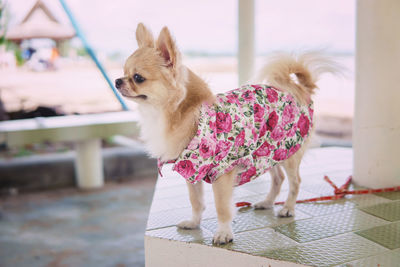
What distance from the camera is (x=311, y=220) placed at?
1.93 metres

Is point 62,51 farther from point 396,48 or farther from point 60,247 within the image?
point 396,48

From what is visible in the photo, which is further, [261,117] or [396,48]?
[396,48]

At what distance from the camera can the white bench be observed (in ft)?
15.6

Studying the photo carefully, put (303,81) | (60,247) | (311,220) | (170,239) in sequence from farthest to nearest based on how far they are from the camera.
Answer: (60,247), (303,81), (311,220), (170,239)

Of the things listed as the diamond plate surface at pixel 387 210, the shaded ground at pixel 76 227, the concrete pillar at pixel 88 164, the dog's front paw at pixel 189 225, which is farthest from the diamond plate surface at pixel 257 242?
the concrete pillar at pixel 88 164

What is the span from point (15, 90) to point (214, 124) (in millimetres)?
5031

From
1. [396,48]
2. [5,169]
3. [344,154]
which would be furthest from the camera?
[5,169]

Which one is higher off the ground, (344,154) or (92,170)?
(344,154)

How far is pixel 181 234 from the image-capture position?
1.79 meters

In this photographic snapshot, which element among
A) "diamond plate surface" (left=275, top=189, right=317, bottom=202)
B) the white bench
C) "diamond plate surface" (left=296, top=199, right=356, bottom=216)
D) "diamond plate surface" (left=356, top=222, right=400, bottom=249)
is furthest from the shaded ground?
"diamond plate surface" (left=356, top=222, right=400, bottom=249)

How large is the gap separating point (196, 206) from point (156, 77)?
658 mm

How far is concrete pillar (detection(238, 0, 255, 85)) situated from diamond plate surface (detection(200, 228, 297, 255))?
1965 millimetres

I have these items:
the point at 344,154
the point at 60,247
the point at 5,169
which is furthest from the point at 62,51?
the point at 344,154

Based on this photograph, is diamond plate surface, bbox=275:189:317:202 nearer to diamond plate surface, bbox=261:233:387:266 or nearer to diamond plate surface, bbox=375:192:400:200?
diamond plate surface, bbox=375:192:400:200
